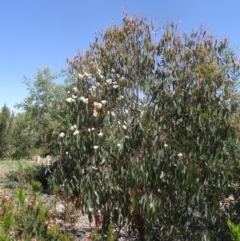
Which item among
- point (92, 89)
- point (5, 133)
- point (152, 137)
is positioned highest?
point (5, 133)

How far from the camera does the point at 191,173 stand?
394 centimetres

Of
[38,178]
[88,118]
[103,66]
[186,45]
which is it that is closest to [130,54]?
[103,66]

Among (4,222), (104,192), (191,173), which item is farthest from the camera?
(104,192)

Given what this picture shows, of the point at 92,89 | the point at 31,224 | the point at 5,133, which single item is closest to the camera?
the point at 31,224

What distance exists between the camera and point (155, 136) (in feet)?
13.5

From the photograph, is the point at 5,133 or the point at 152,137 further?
the point at 5,133

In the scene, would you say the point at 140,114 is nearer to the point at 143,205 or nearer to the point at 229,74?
the point at 143,205

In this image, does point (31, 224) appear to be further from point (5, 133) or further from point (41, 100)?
point (5, 133)

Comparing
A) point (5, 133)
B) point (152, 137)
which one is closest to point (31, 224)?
point (152, 137)

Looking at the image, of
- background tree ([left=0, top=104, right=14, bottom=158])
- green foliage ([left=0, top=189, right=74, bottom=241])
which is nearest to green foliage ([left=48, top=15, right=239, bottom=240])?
green foliage ([left=0, top=189, right=74, bottom=241])

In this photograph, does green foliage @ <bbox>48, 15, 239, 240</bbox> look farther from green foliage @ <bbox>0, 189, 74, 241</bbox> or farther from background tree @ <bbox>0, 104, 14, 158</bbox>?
background tree @ <bbox>0, 104, 14, 158</bbox>

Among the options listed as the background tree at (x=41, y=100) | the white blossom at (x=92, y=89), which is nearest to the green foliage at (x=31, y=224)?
the white blossom at (x=92, y=89)

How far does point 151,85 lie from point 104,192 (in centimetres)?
143

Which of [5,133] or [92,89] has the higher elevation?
[5,133]
